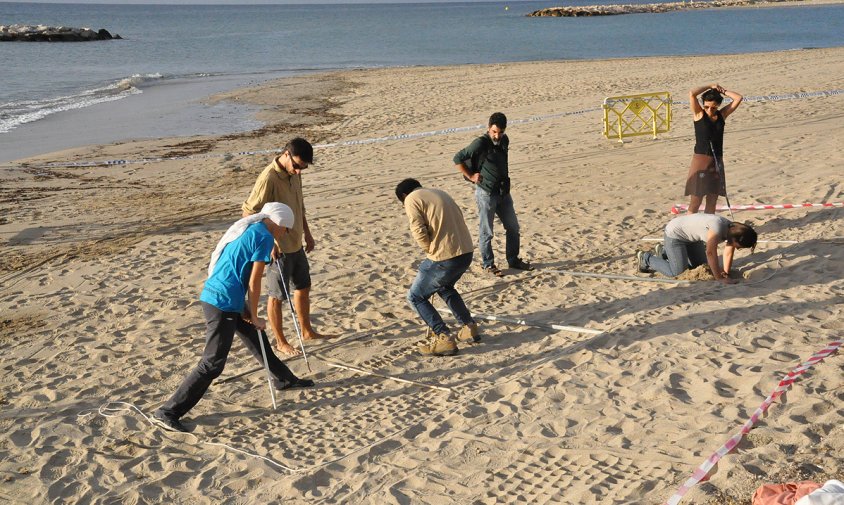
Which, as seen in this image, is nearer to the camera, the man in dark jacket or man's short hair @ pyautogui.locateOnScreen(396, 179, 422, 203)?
man's short hair @ pyautogui.locateOnScreen(396, 179, 422, 203)

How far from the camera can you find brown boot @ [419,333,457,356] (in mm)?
7043

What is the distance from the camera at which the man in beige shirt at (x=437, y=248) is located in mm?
6730

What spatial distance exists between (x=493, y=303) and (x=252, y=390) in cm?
270

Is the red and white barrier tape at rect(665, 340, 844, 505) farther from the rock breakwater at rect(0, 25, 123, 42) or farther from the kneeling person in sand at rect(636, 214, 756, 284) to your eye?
the rock breakwater at rect(0, 25, 123, 42)

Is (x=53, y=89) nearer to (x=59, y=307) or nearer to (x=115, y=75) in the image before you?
(x=115, y=75)

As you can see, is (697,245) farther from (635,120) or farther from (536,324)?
(635,120)

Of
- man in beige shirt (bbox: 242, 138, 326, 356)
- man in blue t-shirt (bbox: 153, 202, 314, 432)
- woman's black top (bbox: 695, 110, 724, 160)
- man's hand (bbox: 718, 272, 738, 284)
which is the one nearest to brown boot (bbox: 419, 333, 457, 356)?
man in beige shirt (bbox: 242, 138, 326, 356)

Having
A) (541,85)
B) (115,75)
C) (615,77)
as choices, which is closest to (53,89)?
(115,75)

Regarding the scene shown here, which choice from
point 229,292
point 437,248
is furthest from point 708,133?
point 229,292

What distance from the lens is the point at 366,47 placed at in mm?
57531

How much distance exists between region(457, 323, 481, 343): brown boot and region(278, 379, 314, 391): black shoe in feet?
4.57

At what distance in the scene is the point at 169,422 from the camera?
5969 millimetres

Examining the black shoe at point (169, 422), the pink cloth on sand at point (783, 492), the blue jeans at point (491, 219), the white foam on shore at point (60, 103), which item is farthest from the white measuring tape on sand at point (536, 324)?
the white foam on shore at point (60, 103)

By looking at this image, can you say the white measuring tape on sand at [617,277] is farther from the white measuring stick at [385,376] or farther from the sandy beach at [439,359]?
the white measuring stick at [385,376]
